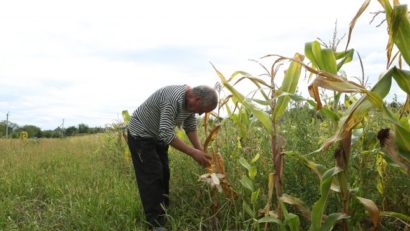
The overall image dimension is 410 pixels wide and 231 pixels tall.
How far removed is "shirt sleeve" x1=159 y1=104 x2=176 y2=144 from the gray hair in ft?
0.85

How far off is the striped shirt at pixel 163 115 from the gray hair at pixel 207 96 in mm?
208

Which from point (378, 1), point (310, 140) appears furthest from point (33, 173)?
Result: point (378, 1)

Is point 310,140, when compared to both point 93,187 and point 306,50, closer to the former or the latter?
point 306,50

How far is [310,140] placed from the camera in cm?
294

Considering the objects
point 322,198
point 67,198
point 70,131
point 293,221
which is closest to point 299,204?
point 293,221

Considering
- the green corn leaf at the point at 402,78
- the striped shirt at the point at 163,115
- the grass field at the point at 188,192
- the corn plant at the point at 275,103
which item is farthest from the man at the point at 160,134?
the green corn leaf at the point at 402,78

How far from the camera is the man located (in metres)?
3.43

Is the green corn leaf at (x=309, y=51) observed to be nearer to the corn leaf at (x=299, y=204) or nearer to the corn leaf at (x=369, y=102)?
the corn leaf at (x=369, y=102)

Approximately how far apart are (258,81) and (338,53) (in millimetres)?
460

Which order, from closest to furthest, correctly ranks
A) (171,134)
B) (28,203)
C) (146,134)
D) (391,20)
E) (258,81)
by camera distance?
1. (391,20)
2. (258,81)
3. (171,134)
4. (146,134)
5. (28,203)

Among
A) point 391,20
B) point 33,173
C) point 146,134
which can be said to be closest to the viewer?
point 391,20

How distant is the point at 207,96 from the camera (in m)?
3.42

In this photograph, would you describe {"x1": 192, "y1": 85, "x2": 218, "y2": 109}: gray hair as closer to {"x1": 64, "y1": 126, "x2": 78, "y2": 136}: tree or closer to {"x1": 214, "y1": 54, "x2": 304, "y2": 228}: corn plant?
{"x1": 214, "y1": 54, "x2": 304, "y2": 228}: corn plant

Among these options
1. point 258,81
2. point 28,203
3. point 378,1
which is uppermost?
point 378,1
